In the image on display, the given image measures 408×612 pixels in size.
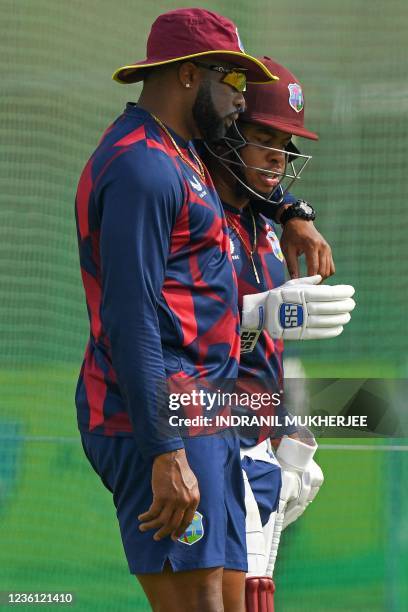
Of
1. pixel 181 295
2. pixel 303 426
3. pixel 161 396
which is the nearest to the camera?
pixel 161 396

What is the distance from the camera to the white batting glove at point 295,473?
3.73 m

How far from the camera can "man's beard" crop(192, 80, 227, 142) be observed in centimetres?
288

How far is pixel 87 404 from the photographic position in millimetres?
2826

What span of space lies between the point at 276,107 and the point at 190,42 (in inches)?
24.9

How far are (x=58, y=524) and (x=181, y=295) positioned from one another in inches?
79.0

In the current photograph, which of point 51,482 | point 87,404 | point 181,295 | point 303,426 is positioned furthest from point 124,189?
point 51,482

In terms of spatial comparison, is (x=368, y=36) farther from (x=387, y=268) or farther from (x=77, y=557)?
(x=77, y=557)

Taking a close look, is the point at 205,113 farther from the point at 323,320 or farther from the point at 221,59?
the point at 323,320

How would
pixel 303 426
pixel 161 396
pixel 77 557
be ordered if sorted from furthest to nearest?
pixel 77 557, pixel 303 426, pixel 161 396

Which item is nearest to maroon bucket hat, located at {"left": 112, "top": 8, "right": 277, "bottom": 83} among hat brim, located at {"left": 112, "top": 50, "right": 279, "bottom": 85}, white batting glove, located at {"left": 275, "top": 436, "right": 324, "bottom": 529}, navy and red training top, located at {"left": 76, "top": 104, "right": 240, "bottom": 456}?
hat brim, located at {"left": 112, "top": 50, "right": 279, "bottom": 85}

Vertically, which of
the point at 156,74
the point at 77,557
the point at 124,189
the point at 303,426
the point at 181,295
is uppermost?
the point at 156,74

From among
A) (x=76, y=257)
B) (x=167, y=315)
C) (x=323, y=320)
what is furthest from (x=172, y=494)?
(x=76, y=257)

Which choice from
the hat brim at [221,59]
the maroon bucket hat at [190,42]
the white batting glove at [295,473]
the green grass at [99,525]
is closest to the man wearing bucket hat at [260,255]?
the white batting glove at [295,473]
